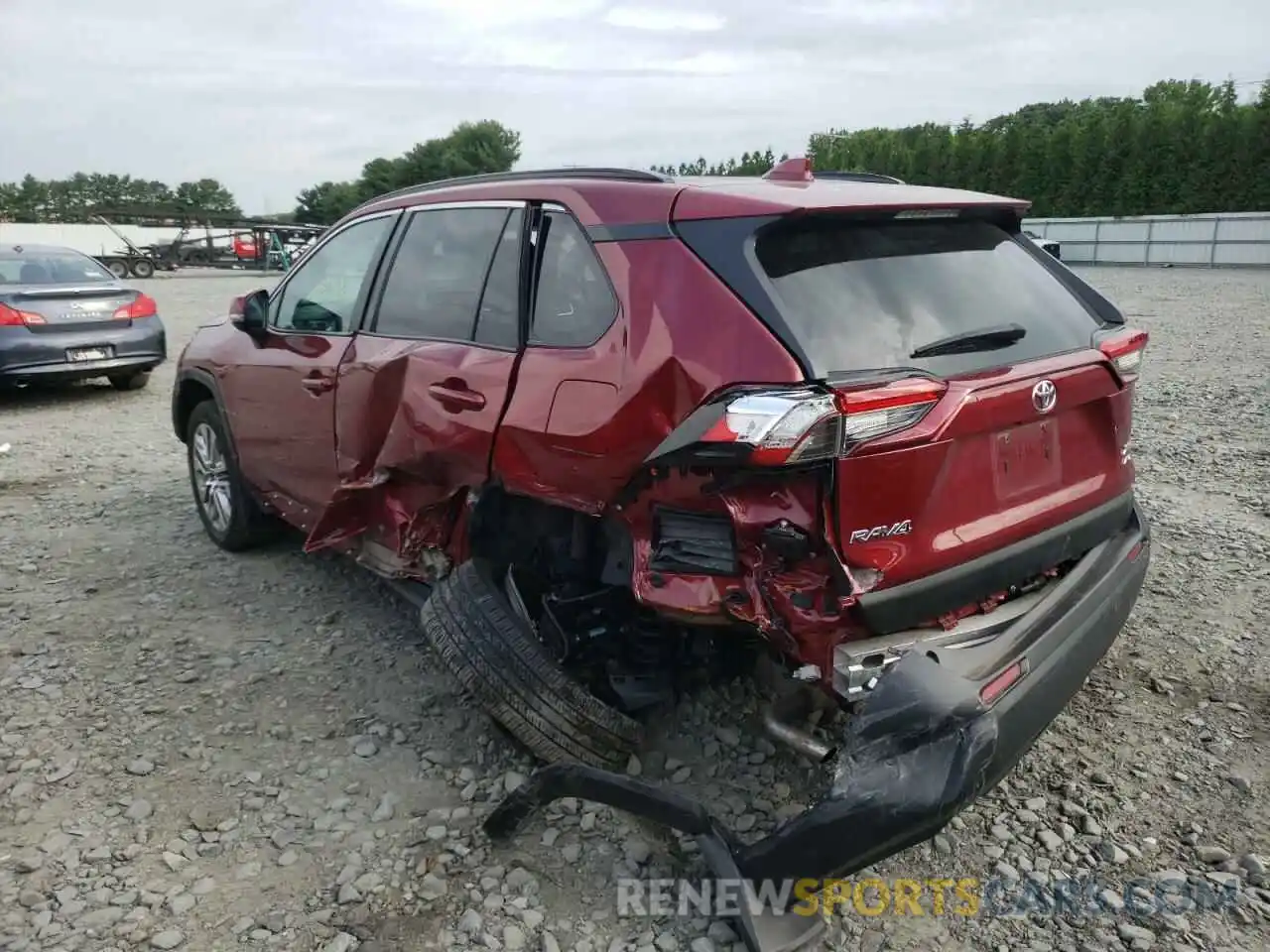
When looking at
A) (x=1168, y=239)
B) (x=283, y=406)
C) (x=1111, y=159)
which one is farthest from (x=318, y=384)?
(x=1111, y=159)

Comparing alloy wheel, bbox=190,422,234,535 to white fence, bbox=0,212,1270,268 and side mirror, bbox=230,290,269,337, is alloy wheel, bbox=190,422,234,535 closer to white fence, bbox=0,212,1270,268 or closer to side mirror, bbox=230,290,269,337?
side mirror, bbox=230,290,269,337

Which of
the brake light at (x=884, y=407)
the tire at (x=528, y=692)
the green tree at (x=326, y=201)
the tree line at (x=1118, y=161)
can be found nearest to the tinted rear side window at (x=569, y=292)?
the brake light at (x=884, y=407)

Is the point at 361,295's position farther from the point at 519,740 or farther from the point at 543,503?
the point at 519,740

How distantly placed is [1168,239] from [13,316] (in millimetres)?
31798

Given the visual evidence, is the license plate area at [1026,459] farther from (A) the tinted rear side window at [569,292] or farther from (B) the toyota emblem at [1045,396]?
(A) the tinted rear side window at [569,292]

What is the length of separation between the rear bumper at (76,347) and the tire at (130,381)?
373mm

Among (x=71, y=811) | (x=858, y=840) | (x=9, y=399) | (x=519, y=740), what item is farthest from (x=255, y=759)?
(x=9, y=399)

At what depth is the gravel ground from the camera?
2605 mm

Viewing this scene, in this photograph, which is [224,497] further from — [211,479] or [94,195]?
[94,195]

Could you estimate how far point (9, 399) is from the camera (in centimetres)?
1004

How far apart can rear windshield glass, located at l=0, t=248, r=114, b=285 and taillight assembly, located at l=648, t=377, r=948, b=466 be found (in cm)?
954

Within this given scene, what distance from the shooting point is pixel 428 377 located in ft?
11.2

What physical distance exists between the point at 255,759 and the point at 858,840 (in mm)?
2149

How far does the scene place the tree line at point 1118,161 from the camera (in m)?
33.3
